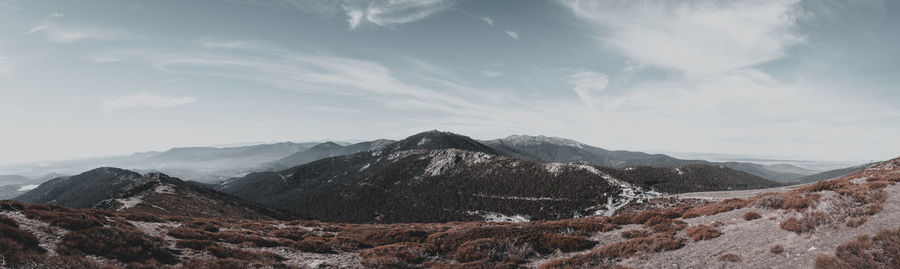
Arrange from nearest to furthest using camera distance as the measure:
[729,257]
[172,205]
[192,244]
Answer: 1. [729,257]
2. [192,244]
3. [172,205]

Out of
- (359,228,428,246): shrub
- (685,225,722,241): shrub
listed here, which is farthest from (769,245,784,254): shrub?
(359,228,428,246): shrub

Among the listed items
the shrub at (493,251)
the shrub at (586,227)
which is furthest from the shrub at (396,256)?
the shrub at (586,227)

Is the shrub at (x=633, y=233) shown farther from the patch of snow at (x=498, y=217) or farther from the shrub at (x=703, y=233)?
the patch of snow at (x=498, y=217)

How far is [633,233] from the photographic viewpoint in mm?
21594

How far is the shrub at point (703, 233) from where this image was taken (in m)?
17.7

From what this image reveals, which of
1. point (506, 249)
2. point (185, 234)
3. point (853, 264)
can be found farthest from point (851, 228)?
point (185, 234)

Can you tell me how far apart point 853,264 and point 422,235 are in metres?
23.0

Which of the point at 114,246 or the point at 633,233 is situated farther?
the point at 633,233

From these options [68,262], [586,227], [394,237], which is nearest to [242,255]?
[68,262]

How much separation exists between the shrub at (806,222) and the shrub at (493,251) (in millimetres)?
12521

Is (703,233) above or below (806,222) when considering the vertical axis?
below

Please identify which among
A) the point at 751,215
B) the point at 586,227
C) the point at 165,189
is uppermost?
the point at 751,215

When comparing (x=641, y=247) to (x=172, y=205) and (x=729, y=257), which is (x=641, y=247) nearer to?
(x=729, y=257)

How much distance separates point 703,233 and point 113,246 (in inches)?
1209
